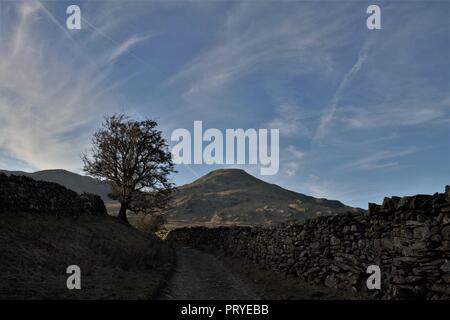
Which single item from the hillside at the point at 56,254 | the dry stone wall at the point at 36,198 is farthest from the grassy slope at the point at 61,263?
the dry stone wall at the point at 36,198

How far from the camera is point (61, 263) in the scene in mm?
14734

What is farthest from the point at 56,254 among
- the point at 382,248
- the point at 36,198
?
the point at 382,248

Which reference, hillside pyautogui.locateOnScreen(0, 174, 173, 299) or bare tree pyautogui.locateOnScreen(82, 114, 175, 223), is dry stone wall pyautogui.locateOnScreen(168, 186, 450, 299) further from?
bare tree pyautogui.locateOnScreen(82, 114, 175, 223)

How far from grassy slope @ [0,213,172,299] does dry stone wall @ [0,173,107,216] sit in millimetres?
837

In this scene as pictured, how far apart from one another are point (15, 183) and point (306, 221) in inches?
614

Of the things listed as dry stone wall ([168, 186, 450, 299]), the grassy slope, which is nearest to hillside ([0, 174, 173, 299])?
the grassy slope

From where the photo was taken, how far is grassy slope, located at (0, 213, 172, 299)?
11.2 metres

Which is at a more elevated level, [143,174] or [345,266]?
[143,174]

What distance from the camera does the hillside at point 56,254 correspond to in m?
11.5

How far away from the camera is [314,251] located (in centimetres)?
1614

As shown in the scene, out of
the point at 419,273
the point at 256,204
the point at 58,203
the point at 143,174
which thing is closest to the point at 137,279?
the point at 419,273

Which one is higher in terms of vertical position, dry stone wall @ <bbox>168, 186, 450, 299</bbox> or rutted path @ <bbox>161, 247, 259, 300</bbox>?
dry stone wall @ <bbox>168, 186, 450, 299</bbox>

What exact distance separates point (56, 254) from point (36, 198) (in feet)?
25.2
